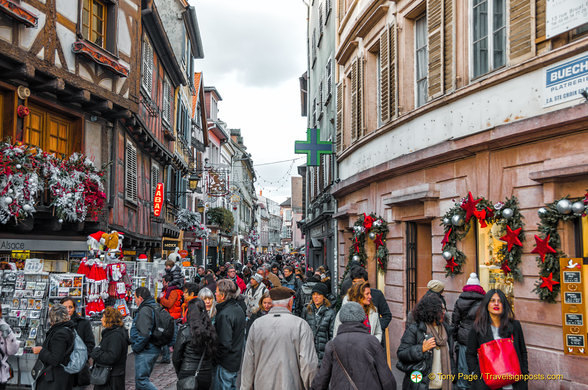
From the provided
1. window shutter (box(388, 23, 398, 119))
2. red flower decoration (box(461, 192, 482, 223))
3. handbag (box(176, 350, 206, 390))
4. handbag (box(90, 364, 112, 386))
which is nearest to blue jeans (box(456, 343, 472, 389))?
red flower decoration (box(461, 192, 482, 223))

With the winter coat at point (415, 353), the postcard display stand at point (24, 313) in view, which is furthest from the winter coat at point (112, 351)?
the winter coat at point (415, 353)

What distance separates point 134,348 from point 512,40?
680cm

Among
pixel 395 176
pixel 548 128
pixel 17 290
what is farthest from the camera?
pixel 395 176

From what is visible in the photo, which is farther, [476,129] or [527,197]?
[476,129]

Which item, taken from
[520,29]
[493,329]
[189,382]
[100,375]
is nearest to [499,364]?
[493,329]

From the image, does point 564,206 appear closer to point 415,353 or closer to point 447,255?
point 447,255

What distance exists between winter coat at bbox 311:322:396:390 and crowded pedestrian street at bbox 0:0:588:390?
1 centimetres

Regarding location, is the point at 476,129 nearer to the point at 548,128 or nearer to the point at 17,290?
the point at 548,128

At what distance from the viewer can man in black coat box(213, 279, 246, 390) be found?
22.7 feet

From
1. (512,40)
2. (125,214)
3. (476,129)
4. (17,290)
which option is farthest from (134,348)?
(125,214)

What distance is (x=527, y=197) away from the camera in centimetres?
820

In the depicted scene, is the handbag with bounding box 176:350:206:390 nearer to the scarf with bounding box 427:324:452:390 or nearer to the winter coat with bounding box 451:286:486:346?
the scarf with bounding box 427:324:452:390

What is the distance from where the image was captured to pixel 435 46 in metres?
10.9

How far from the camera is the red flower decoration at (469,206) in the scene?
9.13m
